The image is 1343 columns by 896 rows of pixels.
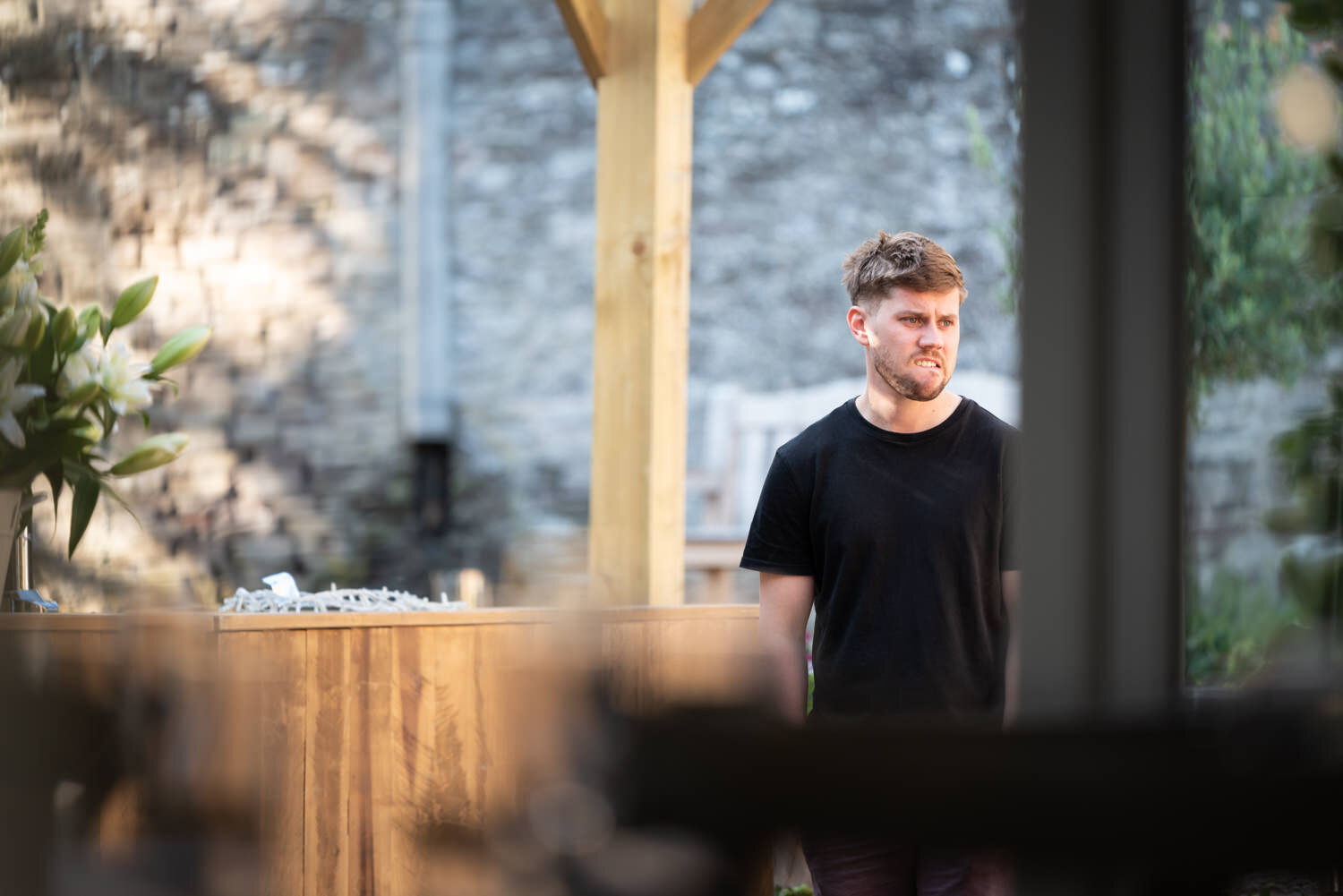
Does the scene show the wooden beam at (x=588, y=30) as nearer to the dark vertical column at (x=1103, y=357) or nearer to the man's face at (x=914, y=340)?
the man's face at (x=914, y=340)

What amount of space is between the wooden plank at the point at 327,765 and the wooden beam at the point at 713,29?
118 cm

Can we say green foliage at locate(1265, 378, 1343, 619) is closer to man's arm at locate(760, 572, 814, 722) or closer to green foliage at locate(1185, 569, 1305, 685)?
green foliage at locate(1185, 569, 1305, 685)

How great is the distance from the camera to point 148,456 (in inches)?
50.8

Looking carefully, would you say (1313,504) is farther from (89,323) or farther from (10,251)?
(89,323)

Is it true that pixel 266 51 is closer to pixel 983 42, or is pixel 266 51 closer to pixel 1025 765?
pixel 983 42

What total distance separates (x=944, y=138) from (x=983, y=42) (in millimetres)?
506

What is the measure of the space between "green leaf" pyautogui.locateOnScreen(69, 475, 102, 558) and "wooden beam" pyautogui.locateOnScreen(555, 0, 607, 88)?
1.29 metres

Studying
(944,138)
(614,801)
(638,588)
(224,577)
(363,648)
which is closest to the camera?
(614,801)

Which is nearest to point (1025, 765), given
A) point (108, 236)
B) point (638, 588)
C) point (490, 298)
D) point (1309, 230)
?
point (1309, 230)

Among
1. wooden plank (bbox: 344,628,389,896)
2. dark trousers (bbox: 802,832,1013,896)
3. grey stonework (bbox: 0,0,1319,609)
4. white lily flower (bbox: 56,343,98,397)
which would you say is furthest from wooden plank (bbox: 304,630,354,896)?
grey stonework (bbox: 0,0,1319,609)

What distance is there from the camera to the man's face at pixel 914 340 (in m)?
1.72

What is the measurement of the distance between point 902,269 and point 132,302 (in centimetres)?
100

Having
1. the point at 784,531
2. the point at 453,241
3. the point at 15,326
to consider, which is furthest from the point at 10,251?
the point at 453,241

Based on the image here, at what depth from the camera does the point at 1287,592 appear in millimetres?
536
